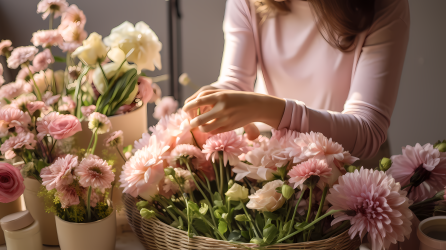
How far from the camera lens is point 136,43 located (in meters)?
0.64

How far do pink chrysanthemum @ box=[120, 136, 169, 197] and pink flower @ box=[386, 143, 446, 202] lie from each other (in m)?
0.32

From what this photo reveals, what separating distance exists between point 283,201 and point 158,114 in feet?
1.34

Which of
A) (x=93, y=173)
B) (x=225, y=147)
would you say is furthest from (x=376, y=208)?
(x=93, y=173)

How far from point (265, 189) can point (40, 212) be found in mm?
353

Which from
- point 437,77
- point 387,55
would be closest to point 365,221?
point 387,55

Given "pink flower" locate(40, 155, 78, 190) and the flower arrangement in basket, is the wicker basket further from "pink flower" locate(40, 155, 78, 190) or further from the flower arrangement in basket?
"pink flower" locate(40, 155, 78, 190)

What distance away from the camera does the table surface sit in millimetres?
560

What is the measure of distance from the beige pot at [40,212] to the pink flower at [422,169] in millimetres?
503

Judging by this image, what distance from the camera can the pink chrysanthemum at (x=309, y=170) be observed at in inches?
15.4

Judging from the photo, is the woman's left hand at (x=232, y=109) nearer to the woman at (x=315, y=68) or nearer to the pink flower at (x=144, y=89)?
the woman at (x=315, y=68)

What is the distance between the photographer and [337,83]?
2.72 feet

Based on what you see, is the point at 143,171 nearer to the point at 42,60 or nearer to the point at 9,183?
the point at 9,183

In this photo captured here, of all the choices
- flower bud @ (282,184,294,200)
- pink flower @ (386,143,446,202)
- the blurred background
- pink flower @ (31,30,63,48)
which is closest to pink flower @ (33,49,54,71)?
pink flower @ (31,30,63,48)

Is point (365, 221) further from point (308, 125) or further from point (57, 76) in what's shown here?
point (57, 76)
